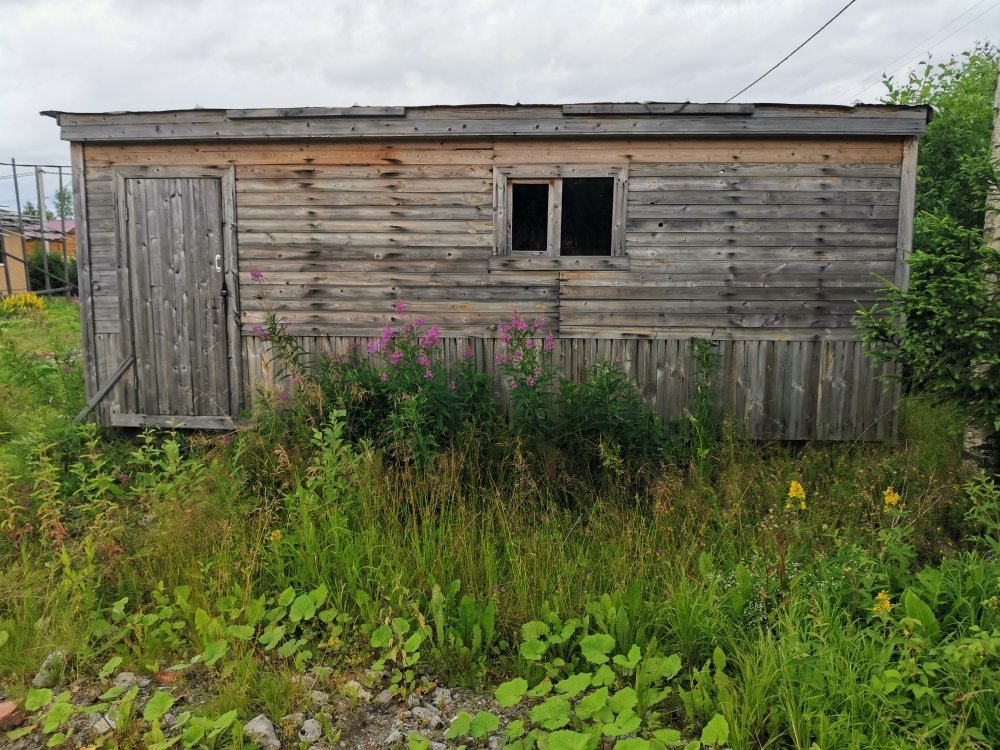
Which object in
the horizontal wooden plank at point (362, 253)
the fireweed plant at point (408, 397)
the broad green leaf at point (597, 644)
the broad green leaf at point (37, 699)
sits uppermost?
the horizontal wooden plank at point (362, 253)

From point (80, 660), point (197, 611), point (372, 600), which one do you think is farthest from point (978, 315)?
point (80, 660)

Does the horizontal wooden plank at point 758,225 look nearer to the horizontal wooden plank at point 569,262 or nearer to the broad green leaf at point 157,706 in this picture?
the horizontal wooden plank at point 569,262

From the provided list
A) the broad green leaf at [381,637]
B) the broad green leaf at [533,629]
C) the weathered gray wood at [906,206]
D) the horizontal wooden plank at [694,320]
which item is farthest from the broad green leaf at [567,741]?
the weathered gray wood at [906,206]

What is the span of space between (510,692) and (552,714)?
203mm

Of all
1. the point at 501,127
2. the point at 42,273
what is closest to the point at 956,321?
the point at 501,127

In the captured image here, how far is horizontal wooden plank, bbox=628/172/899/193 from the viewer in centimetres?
635

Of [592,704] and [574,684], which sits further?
[574,684]

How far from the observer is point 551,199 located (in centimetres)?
659

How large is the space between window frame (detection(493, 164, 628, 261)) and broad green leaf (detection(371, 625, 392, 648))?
4.17m

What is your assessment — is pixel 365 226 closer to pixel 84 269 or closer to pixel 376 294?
pixel 376 294

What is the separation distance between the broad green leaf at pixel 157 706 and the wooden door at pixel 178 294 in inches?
174

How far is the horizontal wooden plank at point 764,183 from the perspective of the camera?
635 centimetres

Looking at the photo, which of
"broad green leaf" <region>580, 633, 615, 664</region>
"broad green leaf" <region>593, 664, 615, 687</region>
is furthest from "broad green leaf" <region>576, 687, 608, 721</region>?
"broad green leaf" <region>580, 633, 615, 664</region>

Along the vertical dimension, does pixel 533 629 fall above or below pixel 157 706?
above
